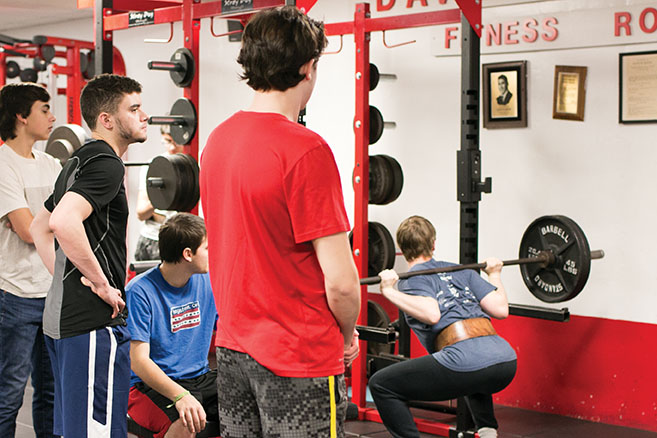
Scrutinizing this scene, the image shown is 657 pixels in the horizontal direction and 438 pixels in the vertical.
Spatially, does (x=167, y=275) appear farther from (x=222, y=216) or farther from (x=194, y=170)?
(x=194, y=170)

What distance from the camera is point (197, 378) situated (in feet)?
8.67

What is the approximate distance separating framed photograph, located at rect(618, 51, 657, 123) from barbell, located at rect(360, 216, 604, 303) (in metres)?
0.66

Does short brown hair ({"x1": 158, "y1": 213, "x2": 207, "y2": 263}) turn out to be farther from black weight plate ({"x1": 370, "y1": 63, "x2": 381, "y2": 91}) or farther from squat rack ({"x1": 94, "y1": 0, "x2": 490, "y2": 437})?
black weight plate ({"x1": 370, "y1": 63, "x2": 381, "y2": 91})

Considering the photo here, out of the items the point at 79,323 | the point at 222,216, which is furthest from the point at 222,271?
the point at 79,323

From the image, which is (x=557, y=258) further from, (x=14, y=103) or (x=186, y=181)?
(x=14, y=103)

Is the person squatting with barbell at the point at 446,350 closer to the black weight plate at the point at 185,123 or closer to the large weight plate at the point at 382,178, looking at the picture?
the large weight plate at the point at 382,178

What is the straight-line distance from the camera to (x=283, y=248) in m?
1.47

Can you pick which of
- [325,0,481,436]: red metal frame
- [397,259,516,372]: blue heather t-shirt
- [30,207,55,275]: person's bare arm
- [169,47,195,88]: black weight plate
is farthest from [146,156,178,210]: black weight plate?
[30,207,55,275]: person's bare arm

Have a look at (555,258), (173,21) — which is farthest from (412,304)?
(173,21)

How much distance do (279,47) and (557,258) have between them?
7.39 ft

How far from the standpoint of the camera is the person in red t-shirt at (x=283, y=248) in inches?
56.7

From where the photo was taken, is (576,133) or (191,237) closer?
(191,237)

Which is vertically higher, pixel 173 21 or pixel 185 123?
pixel 173 21

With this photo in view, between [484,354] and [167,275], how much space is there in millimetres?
1142
